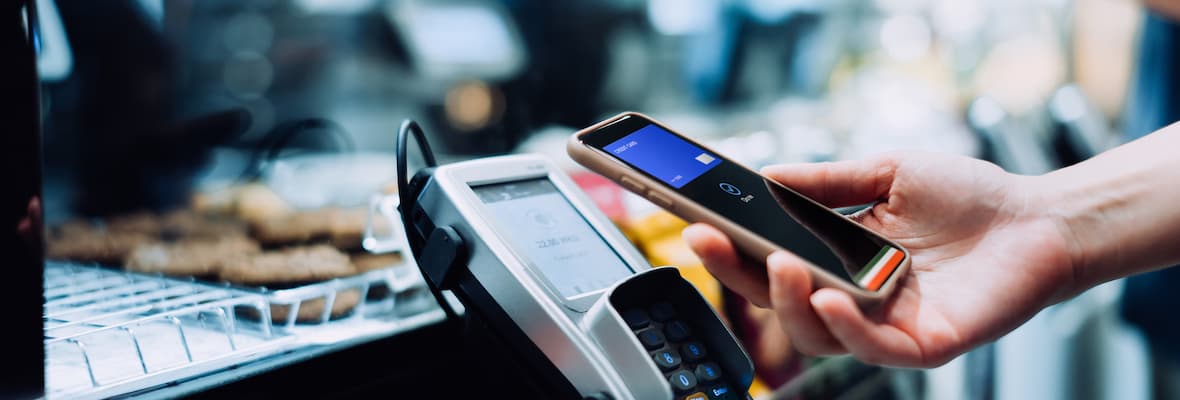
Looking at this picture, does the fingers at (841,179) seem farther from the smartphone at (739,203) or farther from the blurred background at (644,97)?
the blurred background at (644,97)

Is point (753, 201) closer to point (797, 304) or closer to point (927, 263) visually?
point (797, 304)

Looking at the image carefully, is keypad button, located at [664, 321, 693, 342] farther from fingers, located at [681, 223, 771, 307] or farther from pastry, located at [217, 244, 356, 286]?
pastry, located at [217, 244, 356, 286]

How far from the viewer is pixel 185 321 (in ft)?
2.42

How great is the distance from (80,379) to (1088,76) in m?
3.78

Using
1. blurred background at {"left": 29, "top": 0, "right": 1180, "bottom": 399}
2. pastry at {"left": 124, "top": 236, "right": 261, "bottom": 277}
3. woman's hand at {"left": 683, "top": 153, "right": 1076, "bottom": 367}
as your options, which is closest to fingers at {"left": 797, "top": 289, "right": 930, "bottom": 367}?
woman's hand at {"left": 683, "top": 153, "right": 1076, "bottom": 367}

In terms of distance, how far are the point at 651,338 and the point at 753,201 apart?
153mm

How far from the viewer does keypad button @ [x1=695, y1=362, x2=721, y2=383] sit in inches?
24.7

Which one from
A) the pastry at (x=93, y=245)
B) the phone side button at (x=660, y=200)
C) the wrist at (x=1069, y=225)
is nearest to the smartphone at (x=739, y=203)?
the phone side button at (x=660, y=200)

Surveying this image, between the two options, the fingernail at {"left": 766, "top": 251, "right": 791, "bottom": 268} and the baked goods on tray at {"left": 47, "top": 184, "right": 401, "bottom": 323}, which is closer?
the fingernail at {"left": 766, "top": 251, "right": 791, "bottom": 268}

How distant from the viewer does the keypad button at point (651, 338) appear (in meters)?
0.61

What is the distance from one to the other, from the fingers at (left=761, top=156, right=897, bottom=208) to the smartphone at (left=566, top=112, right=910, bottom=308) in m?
0.07

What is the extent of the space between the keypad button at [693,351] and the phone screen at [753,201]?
0.10 meters

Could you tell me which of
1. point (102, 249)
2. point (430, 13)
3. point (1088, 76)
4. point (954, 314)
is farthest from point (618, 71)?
point (1088, 76)

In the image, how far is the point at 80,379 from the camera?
2.10ft
